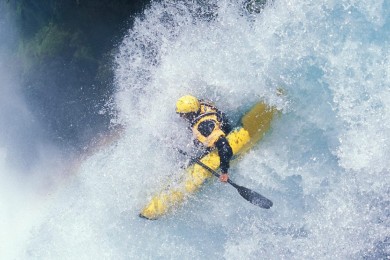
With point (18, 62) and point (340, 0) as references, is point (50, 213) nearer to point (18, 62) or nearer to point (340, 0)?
point (18, 62)

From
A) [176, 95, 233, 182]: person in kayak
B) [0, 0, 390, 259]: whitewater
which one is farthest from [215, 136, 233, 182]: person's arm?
[0, 0, 390, 259]: whitewater

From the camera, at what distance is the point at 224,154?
5914mm

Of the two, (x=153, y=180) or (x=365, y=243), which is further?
(x=153, y=180)

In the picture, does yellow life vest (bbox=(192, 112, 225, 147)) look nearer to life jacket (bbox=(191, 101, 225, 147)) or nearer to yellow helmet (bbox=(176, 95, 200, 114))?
life jacket (bbox=(191, 101, 225, 147))

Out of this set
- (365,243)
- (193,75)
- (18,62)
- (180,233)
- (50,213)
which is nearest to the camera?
(365,243)

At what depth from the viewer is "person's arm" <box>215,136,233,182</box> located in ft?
19.3

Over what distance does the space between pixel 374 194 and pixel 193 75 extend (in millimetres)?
3691

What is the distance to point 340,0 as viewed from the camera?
6316 mm

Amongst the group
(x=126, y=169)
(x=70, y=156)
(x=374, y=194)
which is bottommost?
(x=70, y=156)

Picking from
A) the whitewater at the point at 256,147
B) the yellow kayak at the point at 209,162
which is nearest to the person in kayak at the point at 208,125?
the yellow kayak at the point at 209,162

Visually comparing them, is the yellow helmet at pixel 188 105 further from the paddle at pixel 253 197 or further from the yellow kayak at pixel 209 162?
the paddle at pixel 253 197

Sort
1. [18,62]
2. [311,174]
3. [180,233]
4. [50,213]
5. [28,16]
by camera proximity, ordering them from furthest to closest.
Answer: [18,62] → [28,16] → [50,213] → [180,233] → [311,174]

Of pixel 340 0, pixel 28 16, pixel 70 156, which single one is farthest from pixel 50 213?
pixel 340 0

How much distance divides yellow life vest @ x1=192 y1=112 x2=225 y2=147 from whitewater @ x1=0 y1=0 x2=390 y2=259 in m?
0.78
